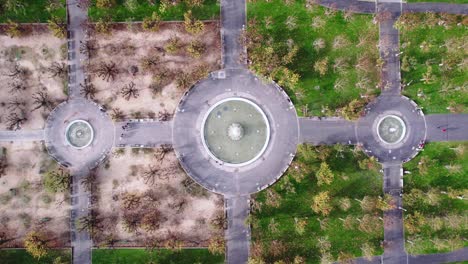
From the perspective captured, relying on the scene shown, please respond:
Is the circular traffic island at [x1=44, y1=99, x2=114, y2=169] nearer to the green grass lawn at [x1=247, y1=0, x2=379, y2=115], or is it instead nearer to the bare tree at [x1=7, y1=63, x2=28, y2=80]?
the bare tree at [x1=7, y1=63, x2=28, y2=80]

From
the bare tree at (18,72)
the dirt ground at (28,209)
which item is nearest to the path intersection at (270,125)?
the dirt ground at (28,209)

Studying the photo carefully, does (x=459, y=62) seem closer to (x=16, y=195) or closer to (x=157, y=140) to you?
(x=157, y=140)

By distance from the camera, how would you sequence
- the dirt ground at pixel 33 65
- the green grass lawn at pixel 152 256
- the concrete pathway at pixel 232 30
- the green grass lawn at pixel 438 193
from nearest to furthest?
1. the green grass lawn at pixel 152 256
2. the green grass lawn at pixel 438 193
3. the dirt ground at pixel 33 65
4. the concrete pathway at pixel 232 30

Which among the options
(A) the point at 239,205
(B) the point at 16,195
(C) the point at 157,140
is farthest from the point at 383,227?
(B) the point at 16,195

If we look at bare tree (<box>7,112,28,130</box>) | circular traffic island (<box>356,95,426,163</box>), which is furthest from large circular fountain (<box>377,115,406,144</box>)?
bare tree (<box>7,112,28,130</box>)

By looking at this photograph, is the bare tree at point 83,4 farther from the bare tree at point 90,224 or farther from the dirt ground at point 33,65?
the bare tree at point 90,224

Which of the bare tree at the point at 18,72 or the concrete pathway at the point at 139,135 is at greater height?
the bare tree at the point at 18,72

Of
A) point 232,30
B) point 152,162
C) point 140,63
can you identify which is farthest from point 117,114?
point 232,30
